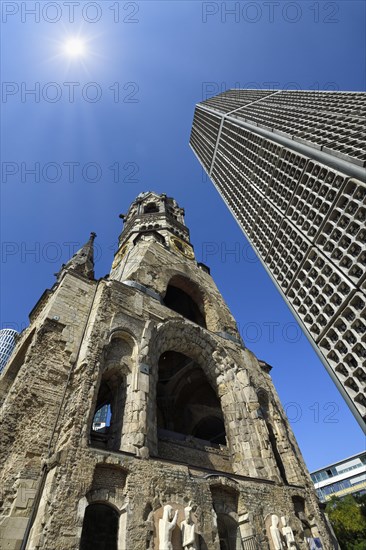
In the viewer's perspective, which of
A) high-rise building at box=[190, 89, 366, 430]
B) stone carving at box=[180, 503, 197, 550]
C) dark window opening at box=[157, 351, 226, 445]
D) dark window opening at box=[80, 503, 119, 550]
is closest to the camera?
high-rise building at box=[190, 89, 366, 430]

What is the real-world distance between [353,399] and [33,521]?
24.9 feet

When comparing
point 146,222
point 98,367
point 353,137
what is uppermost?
point 146,222

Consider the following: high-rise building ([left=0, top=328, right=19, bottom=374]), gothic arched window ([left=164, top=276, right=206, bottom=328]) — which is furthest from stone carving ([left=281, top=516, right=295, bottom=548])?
high-rise building ([left=0, top=328, right=19, bottom=374])

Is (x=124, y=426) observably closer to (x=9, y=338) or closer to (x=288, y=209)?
(x=288, y=209)

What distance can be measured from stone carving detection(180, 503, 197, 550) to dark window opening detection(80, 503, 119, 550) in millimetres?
3885

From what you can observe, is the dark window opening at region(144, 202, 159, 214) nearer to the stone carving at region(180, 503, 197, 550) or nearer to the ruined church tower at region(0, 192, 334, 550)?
the ruined church tower at region(0, 192, 334, 550)

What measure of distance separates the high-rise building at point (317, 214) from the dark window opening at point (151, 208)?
17876 mm

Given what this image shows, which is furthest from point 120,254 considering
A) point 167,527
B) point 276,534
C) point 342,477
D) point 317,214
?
point 342,477

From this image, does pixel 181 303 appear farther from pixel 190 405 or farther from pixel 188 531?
pixel 188 531

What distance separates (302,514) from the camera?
1063cm

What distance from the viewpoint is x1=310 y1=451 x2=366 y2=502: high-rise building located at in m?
51.1

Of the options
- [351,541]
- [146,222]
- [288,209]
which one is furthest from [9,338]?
[288,209]

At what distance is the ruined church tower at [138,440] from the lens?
7163 millimetres

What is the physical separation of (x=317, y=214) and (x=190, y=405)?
13495mm
